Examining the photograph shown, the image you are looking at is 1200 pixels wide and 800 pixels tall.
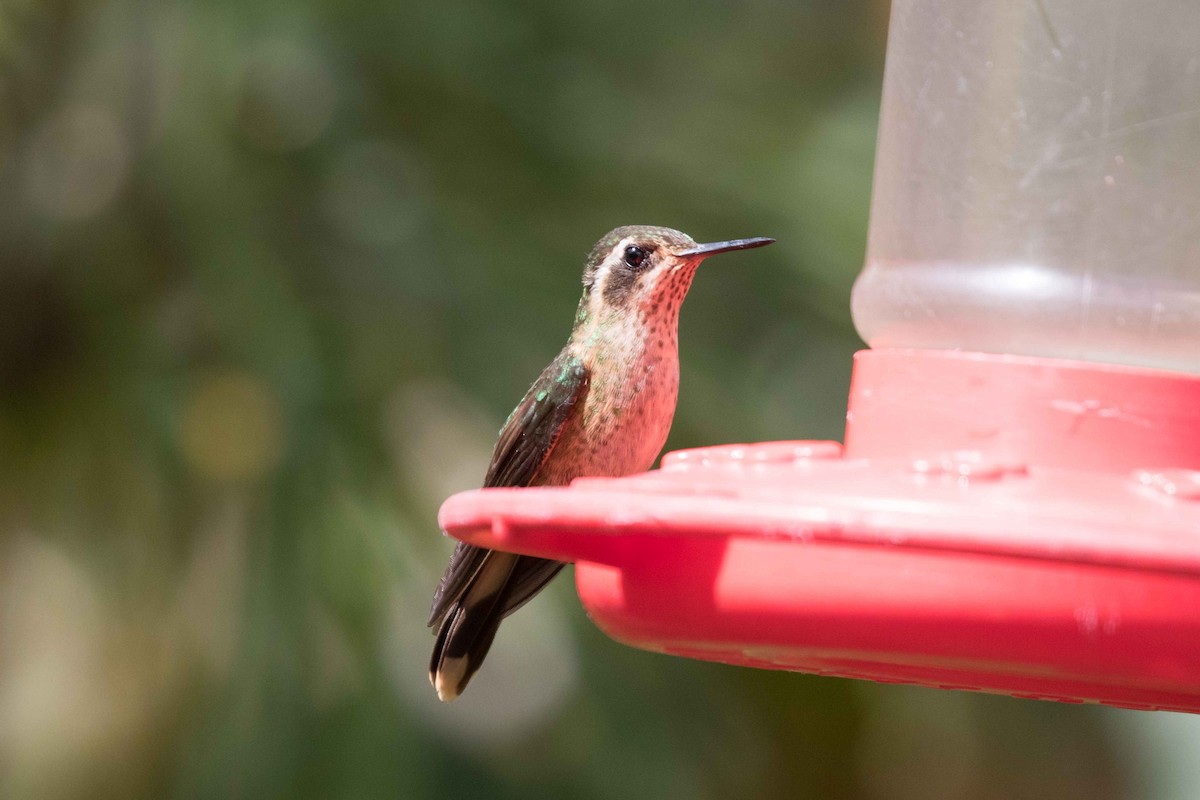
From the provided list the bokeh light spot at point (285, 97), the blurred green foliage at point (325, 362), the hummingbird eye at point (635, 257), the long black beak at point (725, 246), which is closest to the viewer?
the long black beak at point (725, 246)

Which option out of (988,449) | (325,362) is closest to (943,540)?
(988,449)

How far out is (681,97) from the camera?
532 centimetres

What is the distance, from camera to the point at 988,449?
1.81 meters

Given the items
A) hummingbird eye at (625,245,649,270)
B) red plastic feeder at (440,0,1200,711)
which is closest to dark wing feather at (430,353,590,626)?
hummingbird eye at (625,245,649,270)

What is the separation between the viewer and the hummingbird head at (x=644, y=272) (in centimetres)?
334

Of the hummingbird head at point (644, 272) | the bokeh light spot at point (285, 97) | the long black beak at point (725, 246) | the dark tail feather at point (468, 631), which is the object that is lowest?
the dark tail feather at point (468, 631)

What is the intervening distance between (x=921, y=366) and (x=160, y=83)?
3.33 meters

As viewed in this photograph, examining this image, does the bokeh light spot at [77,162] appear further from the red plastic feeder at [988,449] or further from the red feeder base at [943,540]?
the red feeder base at [943,540]

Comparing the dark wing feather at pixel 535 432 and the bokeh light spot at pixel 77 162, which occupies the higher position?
the bokeh light spot at pixel 77 162

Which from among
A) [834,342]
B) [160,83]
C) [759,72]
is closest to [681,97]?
[759,72]

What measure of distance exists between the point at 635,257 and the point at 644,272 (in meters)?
0.08

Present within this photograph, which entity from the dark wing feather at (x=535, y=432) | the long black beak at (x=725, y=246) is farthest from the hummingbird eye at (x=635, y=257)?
the dark wing feather at (x=535, y=432)

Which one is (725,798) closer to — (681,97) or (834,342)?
(834,342)

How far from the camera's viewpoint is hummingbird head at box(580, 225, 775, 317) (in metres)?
3.34
